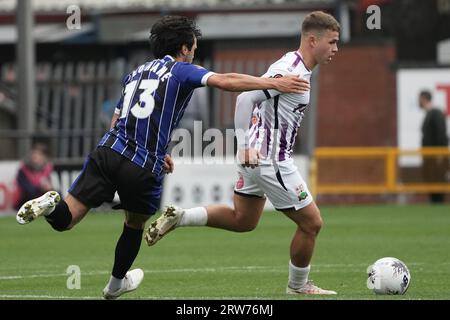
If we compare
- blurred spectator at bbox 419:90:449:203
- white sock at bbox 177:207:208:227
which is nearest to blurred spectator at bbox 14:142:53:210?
blurred spectator at bbox 419:90:449:203

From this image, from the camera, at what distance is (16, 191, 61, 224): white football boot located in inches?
349

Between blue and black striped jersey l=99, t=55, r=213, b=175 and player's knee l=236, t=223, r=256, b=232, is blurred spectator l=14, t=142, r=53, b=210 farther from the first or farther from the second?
blue and black striped jersey l=99, t=55, r=213, b=175

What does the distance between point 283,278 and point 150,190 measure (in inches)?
106

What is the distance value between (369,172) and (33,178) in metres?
6.60

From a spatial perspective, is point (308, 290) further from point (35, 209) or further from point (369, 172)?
point (369, 172)

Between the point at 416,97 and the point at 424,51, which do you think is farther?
the point at 424,51

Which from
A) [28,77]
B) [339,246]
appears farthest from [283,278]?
[28,77]

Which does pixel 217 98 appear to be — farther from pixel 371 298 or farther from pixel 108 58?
pixel 371 298

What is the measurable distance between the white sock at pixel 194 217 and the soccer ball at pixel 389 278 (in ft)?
4.89

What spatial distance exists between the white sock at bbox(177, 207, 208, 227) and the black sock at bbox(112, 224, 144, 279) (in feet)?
2.82

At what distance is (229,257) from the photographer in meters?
13.9

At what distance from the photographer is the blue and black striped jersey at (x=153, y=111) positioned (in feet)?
30.1

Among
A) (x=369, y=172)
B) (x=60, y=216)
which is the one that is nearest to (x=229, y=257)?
(x=60, y=216)

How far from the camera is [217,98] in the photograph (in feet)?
81.3
